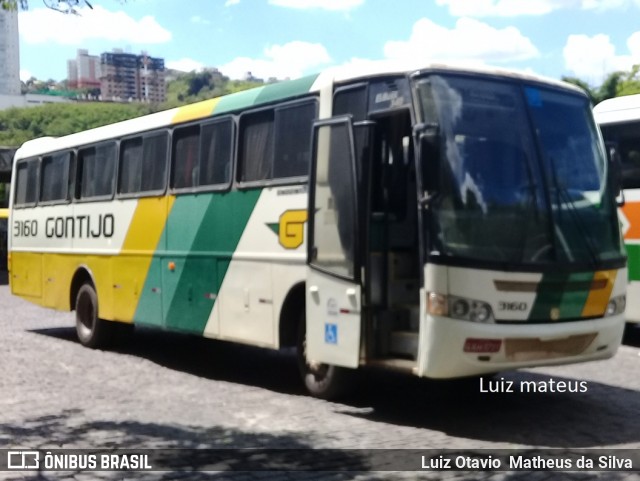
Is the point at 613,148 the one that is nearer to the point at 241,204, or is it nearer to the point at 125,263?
the point at 241,204

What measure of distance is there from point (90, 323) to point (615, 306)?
28.0 ft

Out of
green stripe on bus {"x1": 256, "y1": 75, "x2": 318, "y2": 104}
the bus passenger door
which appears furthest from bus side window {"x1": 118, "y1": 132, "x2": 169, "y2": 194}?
the bus passenger door

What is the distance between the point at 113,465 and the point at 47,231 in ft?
31.6

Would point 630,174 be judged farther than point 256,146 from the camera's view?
Yes

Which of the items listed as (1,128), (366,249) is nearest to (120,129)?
(366,249)

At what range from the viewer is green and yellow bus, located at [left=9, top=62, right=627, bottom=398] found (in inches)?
302

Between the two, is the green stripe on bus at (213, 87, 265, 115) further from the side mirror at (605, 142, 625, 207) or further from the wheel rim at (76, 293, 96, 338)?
the wheel rim at (76, 293, 96, 338)

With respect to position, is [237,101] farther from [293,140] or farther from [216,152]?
[293,140]

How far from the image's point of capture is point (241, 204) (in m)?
10.4

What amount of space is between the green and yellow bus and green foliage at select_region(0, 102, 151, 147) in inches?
4569

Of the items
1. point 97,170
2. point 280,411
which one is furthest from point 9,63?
point 280,411

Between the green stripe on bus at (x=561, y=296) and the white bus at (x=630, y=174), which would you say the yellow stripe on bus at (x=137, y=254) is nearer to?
the green stripe on bus at (x=561, y=296)

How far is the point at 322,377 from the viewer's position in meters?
9.11

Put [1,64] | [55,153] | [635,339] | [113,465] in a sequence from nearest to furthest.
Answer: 1. [113,465]
2. [635,339]
3. [55,153]
4. [1,64]
